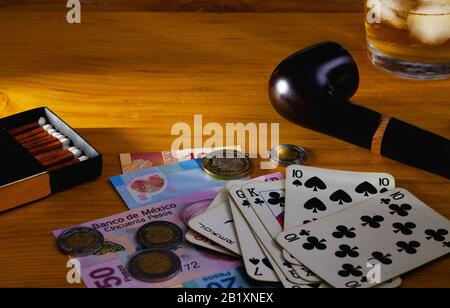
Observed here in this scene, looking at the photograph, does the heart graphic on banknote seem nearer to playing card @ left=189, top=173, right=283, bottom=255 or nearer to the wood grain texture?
playing card @ left=189, top=173, right=283, bottom=255

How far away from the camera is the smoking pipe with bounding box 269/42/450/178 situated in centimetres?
115

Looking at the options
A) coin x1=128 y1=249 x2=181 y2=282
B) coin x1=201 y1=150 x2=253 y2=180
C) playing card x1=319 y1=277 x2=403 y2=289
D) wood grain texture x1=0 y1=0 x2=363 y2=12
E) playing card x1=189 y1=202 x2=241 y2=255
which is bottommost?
playing card x1=319 y1=277 x2=403 y2=289

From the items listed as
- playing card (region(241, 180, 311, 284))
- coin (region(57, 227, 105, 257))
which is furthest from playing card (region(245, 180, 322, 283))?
coin (region(57, 227, 105, 257))

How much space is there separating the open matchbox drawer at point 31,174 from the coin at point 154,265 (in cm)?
20

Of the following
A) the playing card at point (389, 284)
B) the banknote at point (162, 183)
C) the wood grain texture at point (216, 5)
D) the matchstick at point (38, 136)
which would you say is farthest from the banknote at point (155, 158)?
the wood grain texture at point (216, 5)

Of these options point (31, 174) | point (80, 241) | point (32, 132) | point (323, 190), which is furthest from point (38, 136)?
point (323, 190)

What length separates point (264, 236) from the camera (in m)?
1.02

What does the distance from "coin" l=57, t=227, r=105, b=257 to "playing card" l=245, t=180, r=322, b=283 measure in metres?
0.23

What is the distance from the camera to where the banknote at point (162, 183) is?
1.13m

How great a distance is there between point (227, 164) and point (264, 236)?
22 cm

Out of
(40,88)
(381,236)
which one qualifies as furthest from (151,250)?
(40,88)

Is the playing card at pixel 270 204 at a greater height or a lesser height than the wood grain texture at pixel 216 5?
lesser

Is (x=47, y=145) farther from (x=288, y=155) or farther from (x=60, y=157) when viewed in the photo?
(x=288, y=155)

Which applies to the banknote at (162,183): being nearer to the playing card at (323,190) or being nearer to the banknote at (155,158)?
the banknote at (155,158)
